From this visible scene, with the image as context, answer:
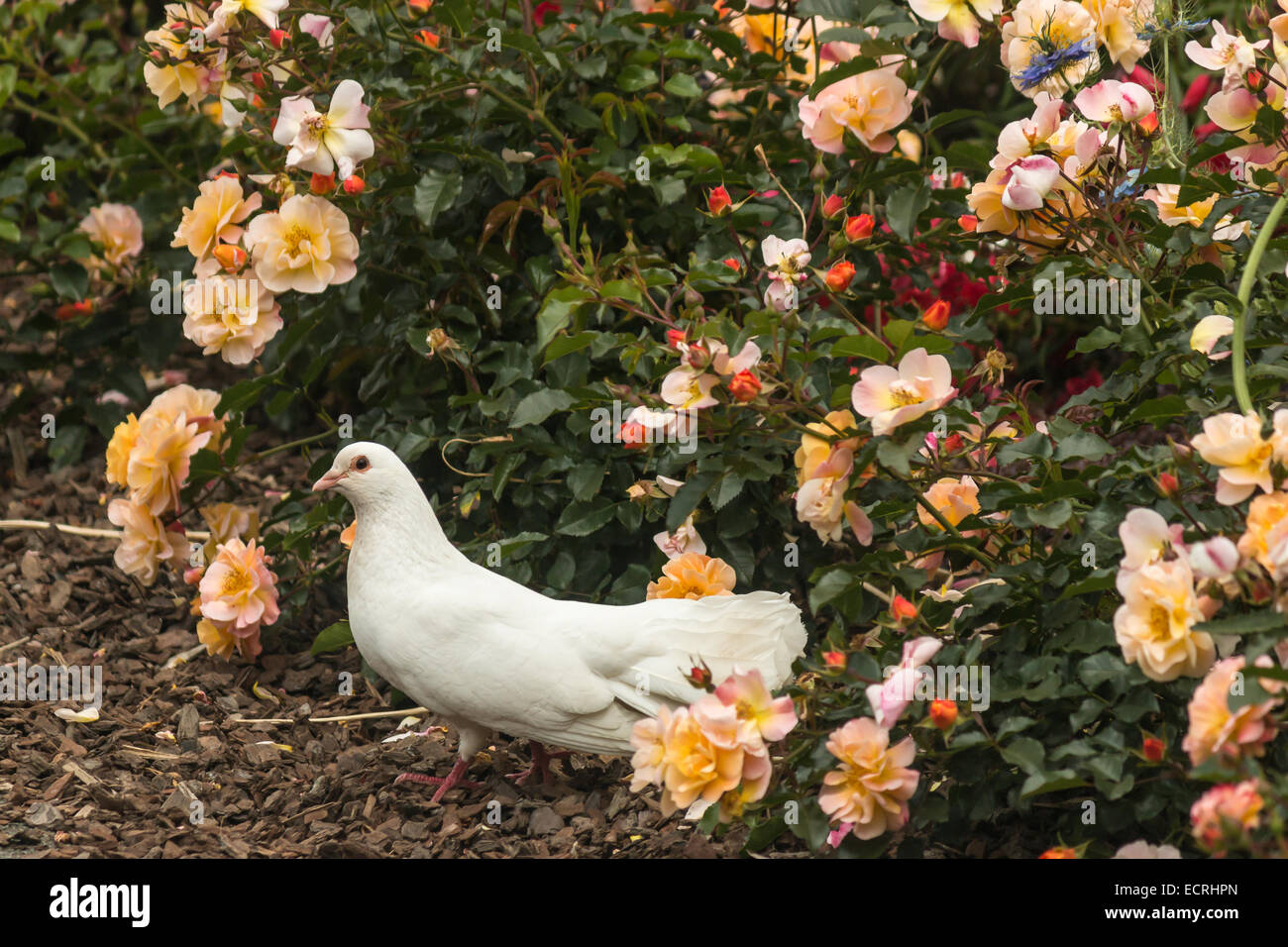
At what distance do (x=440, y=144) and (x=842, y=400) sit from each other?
1.09 meters

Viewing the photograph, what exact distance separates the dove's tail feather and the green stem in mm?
816

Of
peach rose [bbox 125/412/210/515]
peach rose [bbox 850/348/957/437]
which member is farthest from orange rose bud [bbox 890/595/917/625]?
peach rose [bbox 125/412/210/515]

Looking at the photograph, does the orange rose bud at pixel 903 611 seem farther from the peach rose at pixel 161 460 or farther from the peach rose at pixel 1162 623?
the peach rose at pixel 161 460

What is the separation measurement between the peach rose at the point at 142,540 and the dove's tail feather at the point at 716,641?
1.13 metres

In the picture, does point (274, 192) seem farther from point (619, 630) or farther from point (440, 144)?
point (619, 630)

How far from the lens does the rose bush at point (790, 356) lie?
1.90 metres

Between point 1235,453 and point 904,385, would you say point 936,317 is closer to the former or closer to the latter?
point 904,385

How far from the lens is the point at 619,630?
2.31 m

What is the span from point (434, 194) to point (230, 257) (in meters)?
0.41

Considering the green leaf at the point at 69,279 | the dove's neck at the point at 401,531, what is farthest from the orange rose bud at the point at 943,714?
the green leaf at the point at 69,279

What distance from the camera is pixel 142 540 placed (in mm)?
2846
